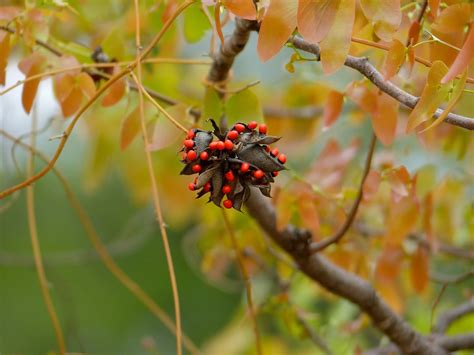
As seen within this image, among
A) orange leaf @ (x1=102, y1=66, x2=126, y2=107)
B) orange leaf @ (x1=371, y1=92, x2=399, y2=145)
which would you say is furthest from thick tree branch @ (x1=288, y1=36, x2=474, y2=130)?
orange leaf @ (x1=102, y1=66, x2=126, y2=107)

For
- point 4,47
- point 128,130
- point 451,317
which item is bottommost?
point 451,317

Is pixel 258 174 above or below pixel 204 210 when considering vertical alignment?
above

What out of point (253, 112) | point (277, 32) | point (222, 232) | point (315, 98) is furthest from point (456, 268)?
point (277, 32)

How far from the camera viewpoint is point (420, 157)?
1785 millimetres

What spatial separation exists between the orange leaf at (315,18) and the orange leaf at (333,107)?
0.27m

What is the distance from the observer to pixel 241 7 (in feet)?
2.19

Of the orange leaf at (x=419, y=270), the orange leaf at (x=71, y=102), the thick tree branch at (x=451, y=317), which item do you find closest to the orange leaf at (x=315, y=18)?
the orange leaf at (x=71, y=102)

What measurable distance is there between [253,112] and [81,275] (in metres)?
1.99

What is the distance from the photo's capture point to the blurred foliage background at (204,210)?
3.32ft

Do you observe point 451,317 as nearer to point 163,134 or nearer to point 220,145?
point 163,134

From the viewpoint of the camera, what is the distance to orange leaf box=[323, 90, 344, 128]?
91cm

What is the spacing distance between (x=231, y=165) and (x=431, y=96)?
0.18 metres

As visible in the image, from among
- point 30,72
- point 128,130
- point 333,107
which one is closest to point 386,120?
point 333,107

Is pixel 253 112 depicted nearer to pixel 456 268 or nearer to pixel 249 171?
pixel 249 171
